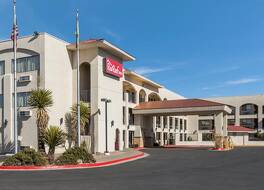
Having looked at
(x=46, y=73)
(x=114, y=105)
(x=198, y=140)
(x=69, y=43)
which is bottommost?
(x=198, y=140)

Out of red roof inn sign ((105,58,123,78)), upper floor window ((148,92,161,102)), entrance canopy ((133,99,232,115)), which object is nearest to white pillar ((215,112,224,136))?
entrance canopy ((133,99,232,115))

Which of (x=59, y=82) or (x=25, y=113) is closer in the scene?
(x=25, y=113)

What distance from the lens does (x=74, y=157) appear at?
22484mm

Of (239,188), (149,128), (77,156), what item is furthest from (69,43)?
(239,188)

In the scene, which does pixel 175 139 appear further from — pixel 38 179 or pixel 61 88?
pixel 38 179

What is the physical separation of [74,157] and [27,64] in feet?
47.7

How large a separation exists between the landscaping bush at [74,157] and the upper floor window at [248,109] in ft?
203

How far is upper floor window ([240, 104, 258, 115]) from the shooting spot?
256 ft

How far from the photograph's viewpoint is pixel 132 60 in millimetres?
41531

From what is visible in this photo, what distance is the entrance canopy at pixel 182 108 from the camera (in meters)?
44.0

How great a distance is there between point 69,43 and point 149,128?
2183 cm

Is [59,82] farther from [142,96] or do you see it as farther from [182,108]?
[142,96]

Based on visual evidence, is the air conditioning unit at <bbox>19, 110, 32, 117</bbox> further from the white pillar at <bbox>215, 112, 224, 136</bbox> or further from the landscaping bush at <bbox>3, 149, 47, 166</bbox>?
the white pillar at <bbox>215, 112, 224, 136</bbox>

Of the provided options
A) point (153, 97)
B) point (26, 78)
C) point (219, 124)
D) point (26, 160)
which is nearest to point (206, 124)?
point (153, 97)
